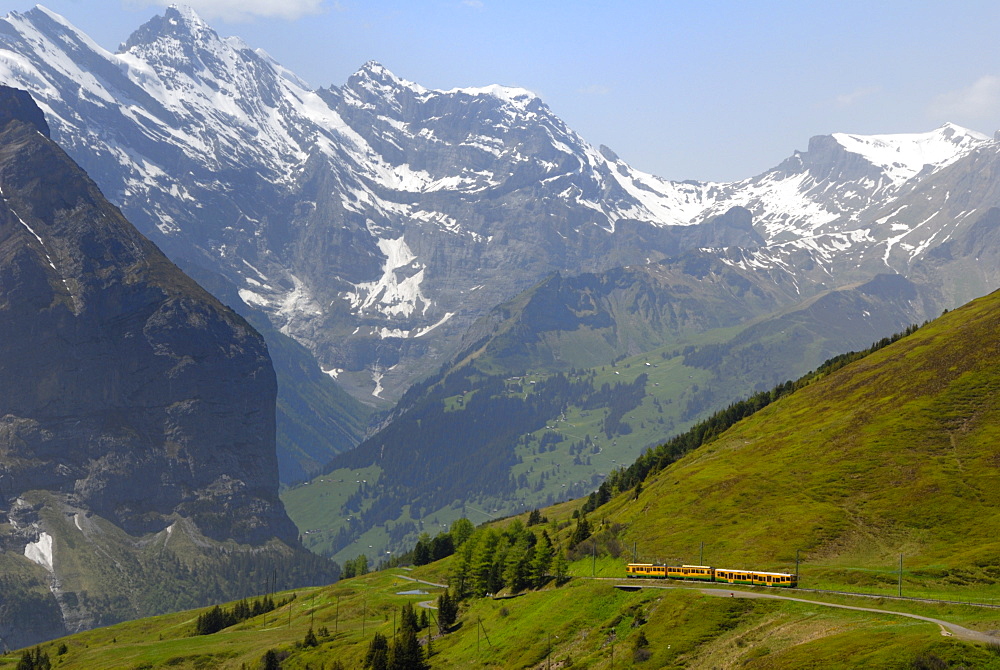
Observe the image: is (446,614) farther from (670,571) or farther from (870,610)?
(870,610)

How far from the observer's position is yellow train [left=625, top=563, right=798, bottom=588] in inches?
4838

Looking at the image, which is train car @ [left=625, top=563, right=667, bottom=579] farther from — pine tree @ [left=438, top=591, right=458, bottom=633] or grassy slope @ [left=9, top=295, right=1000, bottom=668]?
pine tree @ [left=438, top=591, right=458, bottom=633]

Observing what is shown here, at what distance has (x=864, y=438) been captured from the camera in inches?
6983

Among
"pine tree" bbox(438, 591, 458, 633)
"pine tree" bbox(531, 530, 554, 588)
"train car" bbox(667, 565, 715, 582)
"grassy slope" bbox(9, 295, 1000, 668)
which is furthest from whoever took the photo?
"pine tree" bbox(531, 530, 554, 588)

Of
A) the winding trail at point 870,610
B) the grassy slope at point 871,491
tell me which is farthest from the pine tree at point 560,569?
the winding trail at point 870,610

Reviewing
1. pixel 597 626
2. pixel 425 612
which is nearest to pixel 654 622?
pixel 597 626

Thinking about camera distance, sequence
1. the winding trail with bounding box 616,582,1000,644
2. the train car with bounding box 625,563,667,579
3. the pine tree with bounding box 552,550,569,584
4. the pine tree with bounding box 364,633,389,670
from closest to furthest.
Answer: the winding trail with bounding box 616,582,1000,644, the train car with bounding box 625,563,667,579, the pine tree with bounding box 364,633,389,670, the pine tree with bounding box 552,550,569,584

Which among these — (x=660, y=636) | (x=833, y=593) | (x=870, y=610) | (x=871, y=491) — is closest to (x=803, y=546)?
(x=871, y=491)

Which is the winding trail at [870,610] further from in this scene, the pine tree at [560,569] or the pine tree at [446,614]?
the pine tree at [446,614]

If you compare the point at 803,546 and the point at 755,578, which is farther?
the point at 803,546

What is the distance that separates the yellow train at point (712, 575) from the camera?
123 metres

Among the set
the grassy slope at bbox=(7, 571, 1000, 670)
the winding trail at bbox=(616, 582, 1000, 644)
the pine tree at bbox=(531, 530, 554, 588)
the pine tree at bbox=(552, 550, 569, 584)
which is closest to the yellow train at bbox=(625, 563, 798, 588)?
the winding trail at bbox=(616, 582, 1000, 644)

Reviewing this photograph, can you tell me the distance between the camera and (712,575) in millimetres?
132625

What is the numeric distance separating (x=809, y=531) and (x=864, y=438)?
36.7 metres
